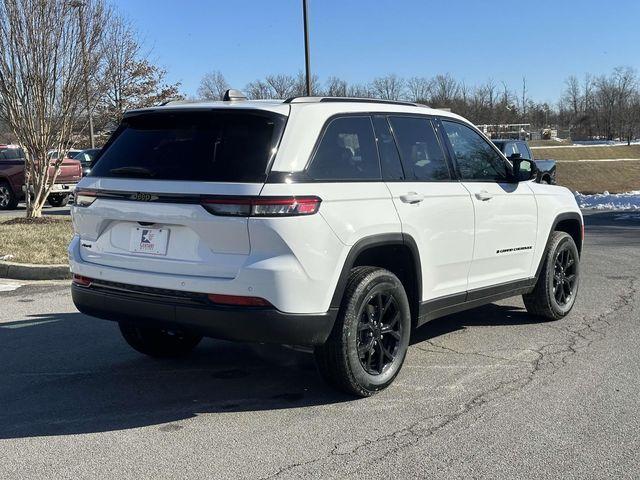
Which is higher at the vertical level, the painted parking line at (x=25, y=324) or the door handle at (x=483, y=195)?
the door handle at (x=483, y=195)

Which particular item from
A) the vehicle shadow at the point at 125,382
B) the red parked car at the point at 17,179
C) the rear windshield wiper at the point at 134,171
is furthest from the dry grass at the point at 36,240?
the rear windshield wiper at the point at 134,171

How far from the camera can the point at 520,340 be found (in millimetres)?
6043

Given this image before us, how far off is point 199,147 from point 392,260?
1.54 metres

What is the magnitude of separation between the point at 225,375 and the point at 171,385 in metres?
0.42

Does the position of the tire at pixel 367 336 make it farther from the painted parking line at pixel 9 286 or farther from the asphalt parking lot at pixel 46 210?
the asphalt parking lot at pixel 46 210

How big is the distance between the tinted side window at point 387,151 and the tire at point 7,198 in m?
17.3

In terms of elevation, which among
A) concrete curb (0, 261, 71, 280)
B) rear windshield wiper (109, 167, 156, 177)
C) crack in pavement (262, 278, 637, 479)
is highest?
rear windshield wiper (109, 167, 156, 177)

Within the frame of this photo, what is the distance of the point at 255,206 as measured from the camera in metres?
3.90

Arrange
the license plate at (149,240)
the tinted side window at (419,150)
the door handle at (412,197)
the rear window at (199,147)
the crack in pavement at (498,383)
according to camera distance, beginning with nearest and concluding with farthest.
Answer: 1. the crack in pavement at (498,383)
2. the rear window at (199,147)
3. the license plate at (149,240)
4. the door handle at (412,197)
5. the tinted side window at (419,150)

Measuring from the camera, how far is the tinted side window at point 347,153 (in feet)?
14.0

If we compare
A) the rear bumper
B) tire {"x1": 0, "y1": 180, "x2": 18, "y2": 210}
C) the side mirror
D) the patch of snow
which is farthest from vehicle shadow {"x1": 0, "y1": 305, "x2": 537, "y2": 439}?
the patch of snow

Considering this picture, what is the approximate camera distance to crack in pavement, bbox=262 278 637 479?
3.76 metres

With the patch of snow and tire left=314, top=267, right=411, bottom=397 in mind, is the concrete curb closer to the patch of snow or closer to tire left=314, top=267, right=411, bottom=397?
tire left=314, top=267, right=411, bottom=397

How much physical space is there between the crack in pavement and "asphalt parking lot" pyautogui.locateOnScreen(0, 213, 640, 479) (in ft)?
0.05
